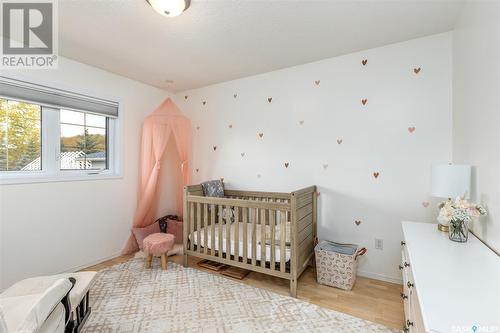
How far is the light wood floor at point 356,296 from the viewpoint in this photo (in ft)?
6.36

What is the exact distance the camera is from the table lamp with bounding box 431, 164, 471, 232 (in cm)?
155

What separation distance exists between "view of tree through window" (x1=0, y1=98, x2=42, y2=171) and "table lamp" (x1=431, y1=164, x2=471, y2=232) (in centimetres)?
367

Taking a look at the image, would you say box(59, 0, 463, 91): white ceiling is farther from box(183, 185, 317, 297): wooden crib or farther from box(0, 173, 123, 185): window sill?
box(183, 185, 317, 297): wooden crib

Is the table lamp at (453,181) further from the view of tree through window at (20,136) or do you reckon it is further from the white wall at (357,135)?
the view of tree through window at (20,136)

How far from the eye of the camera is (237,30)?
2.13m

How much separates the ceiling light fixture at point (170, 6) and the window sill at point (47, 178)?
2.08 metres

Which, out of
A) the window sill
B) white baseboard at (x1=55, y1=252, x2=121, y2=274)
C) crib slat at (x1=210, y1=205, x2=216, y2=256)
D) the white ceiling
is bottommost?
white baseboard at (x1=55, y1=252, x2=121, y2=274)

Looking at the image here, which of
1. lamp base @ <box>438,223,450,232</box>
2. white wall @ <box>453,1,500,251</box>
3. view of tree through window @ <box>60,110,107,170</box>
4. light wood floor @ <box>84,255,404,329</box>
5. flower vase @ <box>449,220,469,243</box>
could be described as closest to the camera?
white wall @ <box>453,1,500,251</box>

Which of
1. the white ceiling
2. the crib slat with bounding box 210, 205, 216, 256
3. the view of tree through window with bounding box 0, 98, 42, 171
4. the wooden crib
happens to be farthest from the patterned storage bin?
the view of tree through window with bounding box 0, 98, 42, 171

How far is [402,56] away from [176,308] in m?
3.15

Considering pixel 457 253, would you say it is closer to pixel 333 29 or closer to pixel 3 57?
pixel 333 29

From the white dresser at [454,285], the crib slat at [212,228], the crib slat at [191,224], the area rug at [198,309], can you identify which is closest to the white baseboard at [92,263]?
the area rug at [198,309]

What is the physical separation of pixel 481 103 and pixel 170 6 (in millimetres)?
2171

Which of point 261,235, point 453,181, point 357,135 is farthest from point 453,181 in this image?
point 261,235
